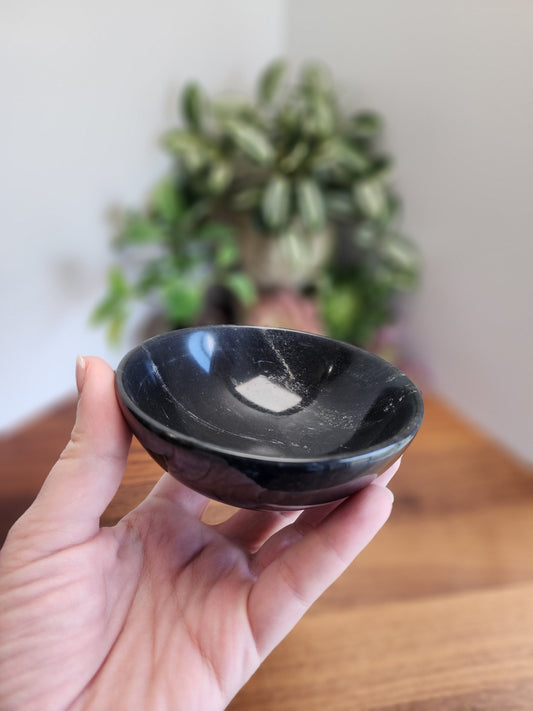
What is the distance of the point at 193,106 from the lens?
1992mm

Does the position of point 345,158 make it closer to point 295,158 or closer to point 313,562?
point 295,158

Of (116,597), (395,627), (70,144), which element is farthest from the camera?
(70,144)

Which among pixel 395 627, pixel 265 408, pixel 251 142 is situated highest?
pixel 251 142

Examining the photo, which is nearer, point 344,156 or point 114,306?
point 114,306

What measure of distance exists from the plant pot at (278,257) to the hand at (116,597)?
1496 mm

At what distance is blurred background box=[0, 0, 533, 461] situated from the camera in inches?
63.3

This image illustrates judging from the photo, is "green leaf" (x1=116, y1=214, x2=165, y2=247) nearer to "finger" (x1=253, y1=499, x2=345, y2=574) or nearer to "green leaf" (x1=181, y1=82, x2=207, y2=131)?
"green leaf" (x1=181, y1=82, x2=207, y2=131)

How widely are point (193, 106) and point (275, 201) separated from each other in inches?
17.6

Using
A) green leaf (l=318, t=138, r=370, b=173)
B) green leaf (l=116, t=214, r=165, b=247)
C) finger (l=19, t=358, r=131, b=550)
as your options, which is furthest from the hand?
green leaf (l=318, t=138, r=370, b=173)

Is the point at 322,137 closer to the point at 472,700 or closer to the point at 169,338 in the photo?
the point at 169,338

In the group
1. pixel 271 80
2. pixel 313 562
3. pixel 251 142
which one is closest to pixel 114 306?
pixel 251 142

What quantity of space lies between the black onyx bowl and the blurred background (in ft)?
2.80

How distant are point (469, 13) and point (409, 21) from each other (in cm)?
26

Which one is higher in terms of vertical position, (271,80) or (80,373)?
(271,80)
